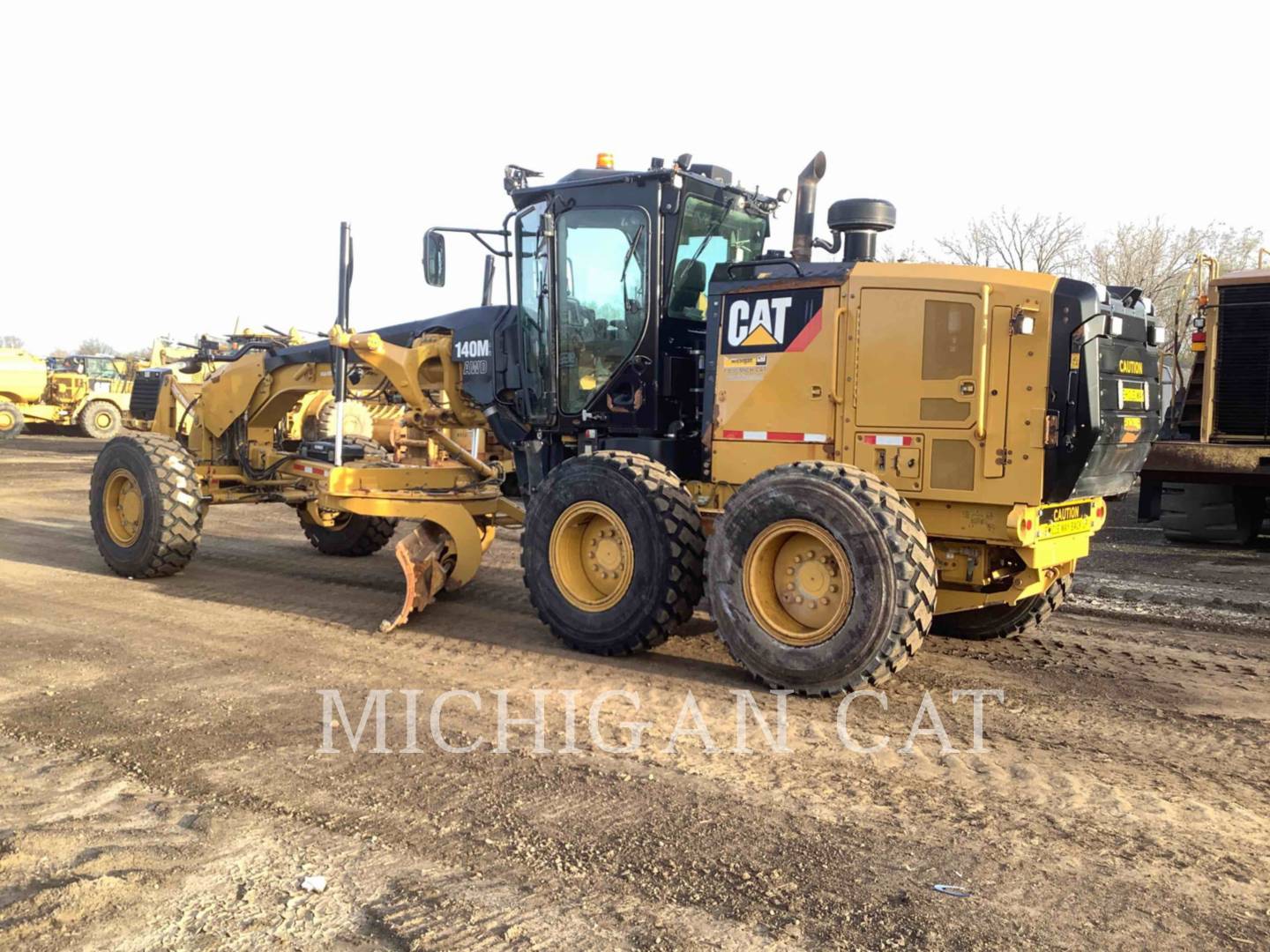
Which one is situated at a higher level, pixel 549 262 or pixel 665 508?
pixel 549 262

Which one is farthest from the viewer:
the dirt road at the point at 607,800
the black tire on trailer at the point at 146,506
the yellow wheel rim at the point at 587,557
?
the black tire on trailer at the point at 146,506

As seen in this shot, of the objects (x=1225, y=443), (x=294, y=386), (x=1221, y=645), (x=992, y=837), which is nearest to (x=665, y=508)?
(x=992, y=837)

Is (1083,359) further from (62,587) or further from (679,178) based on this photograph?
(62,587)

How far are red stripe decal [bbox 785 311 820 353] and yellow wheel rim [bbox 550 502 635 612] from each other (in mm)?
1503

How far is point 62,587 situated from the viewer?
866 centimetres

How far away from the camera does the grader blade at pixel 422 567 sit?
23.7ft

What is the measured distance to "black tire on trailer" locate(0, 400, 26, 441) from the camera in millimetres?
29141

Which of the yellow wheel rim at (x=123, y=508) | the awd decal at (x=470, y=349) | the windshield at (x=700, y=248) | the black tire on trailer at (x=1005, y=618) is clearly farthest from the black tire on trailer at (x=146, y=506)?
the black tire on trailer at (x=1005, y=618)

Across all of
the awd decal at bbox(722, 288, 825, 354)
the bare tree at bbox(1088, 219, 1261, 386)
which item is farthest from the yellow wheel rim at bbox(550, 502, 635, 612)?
the bare tree at bbox(1088, 219, 1261, 386)

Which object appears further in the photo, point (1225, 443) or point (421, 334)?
point (1225, 443)

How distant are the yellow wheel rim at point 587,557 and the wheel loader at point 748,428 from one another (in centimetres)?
2

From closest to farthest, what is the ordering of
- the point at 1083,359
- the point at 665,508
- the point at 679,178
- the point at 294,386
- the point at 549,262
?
the point at 1083,359
the point at 665,508
the point at 679,178
the point at 549,262
the point at 294,386

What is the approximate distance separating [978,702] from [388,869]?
10.7 ft

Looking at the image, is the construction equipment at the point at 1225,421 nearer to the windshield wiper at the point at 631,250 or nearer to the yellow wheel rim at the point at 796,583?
the windshield wiper at the point at 631,250
